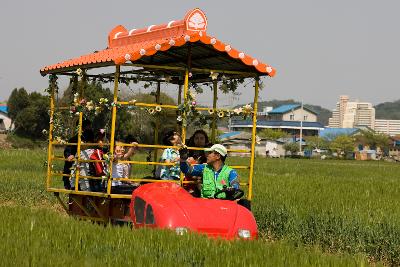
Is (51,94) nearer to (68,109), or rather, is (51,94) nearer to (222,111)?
(68,109)

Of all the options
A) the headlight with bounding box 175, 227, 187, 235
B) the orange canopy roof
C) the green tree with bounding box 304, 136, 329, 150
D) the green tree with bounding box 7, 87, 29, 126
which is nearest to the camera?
the headlight with bounding box 175, 227, 187, 235

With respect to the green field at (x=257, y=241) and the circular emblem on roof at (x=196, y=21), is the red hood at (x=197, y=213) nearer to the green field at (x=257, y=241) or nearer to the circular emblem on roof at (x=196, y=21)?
the green field at (x=257, y=241)

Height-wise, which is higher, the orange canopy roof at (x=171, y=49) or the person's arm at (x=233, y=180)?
the orange canopy roof at (x=171, y=49)

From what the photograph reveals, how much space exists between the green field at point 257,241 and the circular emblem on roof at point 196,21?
2933 mm

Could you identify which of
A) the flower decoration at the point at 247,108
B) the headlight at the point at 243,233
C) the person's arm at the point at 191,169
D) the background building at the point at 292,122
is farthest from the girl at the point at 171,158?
the background building at the point at 292,122

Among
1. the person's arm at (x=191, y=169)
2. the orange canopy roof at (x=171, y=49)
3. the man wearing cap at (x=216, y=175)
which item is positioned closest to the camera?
the man wearing cap at (x=216, y=175)

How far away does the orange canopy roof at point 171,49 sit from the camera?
1011cm

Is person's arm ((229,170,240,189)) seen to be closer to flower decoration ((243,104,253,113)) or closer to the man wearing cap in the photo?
the man wearing cap

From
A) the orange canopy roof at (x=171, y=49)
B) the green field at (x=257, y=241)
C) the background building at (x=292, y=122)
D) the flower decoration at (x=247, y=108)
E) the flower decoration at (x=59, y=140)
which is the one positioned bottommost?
the green field at (x=257, y=241)

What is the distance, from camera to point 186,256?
708 centimetres

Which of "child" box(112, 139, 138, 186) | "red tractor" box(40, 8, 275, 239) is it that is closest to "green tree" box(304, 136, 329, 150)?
"red tractor" box(40, 8, 275, 239)

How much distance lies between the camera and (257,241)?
7957mm

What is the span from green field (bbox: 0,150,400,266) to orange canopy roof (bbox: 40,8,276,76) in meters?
2.17

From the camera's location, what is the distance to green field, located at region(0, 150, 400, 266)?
6.86 meters
